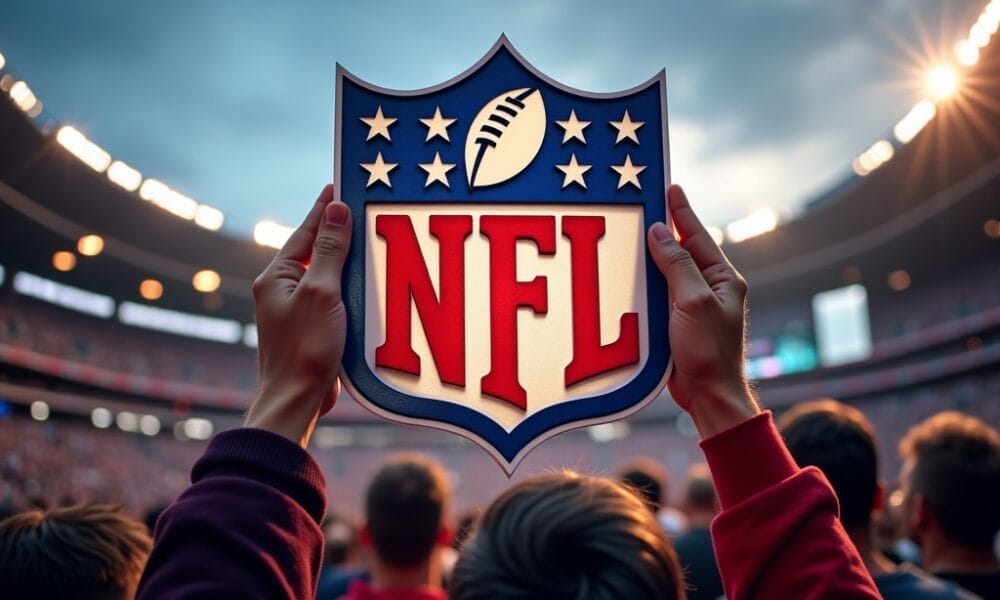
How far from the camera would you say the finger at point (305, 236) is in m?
1.26

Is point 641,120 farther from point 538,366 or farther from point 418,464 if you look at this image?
point 418,464

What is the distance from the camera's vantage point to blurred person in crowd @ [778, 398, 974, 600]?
2193mm

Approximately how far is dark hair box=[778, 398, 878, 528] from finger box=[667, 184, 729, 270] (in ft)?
3.42

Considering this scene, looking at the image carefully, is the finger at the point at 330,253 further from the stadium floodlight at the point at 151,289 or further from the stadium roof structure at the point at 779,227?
the stadium floodlight at the point at 151,289

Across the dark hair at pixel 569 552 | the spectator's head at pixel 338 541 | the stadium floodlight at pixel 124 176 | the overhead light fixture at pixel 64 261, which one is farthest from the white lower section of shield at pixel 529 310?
the overhead light fixture at pixel 64 261

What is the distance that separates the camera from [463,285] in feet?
4.72

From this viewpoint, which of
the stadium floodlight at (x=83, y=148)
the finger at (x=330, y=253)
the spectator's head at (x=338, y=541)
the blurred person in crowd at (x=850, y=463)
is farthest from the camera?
the stadium floodlight at (x=83, y=148)

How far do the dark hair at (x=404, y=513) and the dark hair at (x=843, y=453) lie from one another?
131 centimetres

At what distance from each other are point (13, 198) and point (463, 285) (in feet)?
59.9

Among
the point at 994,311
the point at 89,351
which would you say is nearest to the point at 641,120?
the point at 994,311

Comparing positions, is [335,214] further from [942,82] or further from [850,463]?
[942,82]

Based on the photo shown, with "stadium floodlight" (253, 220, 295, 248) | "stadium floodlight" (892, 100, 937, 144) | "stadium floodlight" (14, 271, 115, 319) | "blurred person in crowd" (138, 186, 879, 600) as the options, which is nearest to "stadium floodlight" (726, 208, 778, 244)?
"stadium floodlight" (892, 100, 937, 144)

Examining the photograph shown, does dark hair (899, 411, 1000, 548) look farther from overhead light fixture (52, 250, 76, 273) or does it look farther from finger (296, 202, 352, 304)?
overhead light fixture (52, 250, 76, 273)

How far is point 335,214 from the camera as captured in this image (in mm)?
1337
